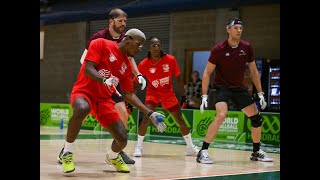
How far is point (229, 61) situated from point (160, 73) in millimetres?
1431

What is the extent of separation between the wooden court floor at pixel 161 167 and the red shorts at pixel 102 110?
0.63 m

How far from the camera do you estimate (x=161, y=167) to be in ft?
23.6

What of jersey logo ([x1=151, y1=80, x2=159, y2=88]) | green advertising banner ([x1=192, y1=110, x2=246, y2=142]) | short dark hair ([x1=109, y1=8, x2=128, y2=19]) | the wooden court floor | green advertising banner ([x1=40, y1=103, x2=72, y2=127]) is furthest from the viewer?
green advertising banner ([x1=40, y1=103, x2=72, y2=127])

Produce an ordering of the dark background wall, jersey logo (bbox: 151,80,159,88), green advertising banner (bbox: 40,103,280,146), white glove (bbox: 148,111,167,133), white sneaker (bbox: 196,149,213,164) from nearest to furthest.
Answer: white glove (bbox: 148,111,167,133), white sneaker (bbox: 196,149,213,164), jersey logo (bbox: 151,80,159,88), green advertising banner (bbox: 40,103,280,146), the dark background wall

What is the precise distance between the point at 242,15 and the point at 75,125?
11.6 meters

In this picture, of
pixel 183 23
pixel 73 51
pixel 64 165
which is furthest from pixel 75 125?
pixel 73 51

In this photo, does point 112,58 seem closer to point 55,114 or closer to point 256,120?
point 256,120

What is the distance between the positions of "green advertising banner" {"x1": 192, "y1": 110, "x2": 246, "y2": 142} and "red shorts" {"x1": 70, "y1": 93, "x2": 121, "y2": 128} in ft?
24.6

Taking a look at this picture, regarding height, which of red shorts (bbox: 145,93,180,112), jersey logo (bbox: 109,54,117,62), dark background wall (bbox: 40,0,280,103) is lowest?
red shorts (bbox: 145,93,180,112)

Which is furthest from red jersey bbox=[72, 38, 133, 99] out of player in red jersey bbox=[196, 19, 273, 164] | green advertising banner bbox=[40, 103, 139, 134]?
green advertising banner bbox=[40, 103, 139, 134]

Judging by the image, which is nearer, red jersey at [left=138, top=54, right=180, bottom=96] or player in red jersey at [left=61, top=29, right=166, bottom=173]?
player in red jersey at [left=61, top=29, right=166, bottom=173]

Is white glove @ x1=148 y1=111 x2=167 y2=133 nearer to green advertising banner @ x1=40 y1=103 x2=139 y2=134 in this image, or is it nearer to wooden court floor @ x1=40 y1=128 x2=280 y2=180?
wooden court floor @ x1=40 y1=128 x2=280 y2=180

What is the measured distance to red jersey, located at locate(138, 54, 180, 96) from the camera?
358 inches

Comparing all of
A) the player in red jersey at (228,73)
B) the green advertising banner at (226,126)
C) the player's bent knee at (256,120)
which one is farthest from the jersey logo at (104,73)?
the green advertising banner at (226,126)
